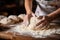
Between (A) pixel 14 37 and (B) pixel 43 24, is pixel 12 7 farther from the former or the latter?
(A) pixel 14 37

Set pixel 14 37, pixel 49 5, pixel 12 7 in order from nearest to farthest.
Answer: pixel 14 37 → pixel 49 5 → pixel 12 7

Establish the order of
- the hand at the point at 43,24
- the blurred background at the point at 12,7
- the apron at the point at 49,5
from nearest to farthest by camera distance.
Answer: the hand at the point at 43,24
the apron at the point at 49,5
the blurred background at the point at 12,7

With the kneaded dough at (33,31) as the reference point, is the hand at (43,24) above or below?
above

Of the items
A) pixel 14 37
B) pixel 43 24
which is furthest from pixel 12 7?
pixel 14 37

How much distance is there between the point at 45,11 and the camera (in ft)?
4.41

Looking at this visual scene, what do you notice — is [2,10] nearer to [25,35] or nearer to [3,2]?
[3,2]

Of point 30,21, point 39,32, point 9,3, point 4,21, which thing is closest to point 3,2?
point 9,3

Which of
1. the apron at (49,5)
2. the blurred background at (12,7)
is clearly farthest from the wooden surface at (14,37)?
the blurred background at (12,7)

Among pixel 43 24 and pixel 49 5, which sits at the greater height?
pixel 49 5

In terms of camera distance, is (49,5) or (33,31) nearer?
(33,31)

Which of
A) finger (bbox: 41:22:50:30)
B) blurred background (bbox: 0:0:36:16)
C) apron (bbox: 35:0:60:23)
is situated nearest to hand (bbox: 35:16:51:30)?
finger (bbox: 41:22:50:30)

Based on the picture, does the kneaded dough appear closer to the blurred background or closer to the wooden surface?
the wooden surface

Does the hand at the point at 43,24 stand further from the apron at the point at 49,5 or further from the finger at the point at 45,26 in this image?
the apron at the point at 49,5

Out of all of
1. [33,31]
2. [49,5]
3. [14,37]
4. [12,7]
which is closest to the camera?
[14,37]
